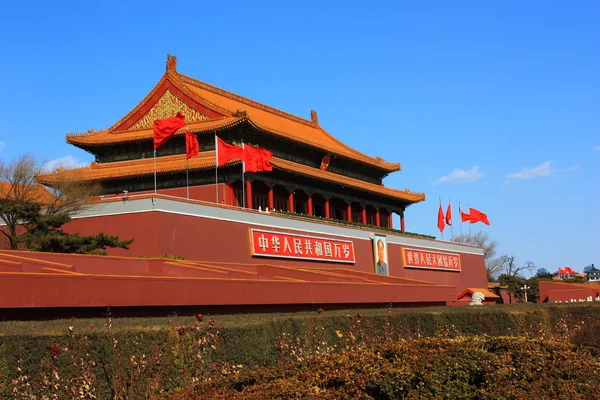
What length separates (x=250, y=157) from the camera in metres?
29.9

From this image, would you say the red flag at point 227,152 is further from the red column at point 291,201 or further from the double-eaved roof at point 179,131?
the red column at point 291,201

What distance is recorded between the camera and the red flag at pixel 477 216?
45.7 meters

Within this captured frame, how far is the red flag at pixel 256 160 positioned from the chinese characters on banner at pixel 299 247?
264cm

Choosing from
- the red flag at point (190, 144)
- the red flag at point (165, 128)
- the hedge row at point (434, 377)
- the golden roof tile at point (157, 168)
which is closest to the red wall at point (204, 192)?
the golden roof tile at point (157, 168)

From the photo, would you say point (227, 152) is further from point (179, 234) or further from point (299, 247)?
point (179, 234)

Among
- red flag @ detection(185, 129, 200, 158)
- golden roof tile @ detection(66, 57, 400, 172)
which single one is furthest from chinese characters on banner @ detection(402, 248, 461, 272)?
red flag @ detection(185, 129, 200, 158)

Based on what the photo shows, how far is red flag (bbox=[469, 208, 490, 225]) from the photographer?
45688mm

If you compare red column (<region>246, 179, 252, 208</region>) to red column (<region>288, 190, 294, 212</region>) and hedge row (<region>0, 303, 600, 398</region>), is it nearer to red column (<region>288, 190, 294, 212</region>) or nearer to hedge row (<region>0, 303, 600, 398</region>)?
red column (<region>288, 190, 294, 212</region>)

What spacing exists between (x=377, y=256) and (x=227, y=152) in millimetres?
10145

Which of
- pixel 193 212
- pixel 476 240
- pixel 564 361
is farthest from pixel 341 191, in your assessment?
pixel 476 240

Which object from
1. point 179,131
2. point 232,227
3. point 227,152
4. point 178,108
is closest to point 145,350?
point 232,227

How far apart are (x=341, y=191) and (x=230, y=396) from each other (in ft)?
108

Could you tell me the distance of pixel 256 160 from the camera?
98.7ft

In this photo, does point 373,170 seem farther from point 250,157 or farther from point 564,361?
point 564,361
